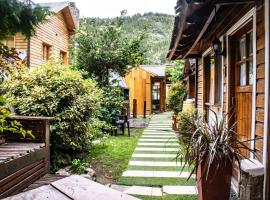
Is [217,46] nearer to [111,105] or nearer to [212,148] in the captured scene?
[212,148]

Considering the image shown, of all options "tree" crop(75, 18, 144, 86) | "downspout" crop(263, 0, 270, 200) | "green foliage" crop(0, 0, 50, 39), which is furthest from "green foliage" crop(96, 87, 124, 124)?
"green foliage" crop(0, 0, 50, 39)

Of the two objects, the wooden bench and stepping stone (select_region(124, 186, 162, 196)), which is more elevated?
the wooden bench

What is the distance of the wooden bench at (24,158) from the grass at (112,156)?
111 cm

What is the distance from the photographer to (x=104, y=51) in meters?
11.8

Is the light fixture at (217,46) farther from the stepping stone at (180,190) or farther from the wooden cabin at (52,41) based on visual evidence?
the wooden cabin at (52,41)

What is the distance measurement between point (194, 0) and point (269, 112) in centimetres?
129

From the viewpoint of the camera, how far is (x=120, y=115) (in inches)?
454

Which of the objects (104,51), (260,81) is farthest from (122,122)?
(260,81)

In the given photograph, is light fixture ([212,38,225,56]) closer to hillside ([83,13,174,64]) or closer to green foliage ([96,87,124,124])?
green foliage ([96,87,124,124])

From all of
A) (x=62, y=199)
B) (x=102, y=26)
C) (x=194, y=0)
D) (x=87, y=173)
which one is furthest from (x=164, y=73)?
(x=62, y=199)

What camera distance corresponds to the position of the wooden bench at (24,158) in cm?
378

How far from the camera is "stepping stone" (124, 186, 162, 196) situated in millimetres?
4445

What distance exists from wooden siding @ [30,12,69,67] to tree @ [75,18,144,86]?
43.2 inches

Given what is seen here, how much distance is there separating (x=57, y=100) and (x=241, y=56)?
3156mm
